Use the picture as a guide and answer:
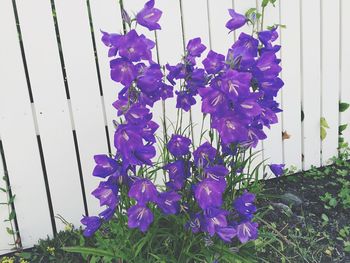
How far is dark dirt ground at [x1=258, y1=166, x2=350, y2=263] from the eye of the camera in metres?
2.58

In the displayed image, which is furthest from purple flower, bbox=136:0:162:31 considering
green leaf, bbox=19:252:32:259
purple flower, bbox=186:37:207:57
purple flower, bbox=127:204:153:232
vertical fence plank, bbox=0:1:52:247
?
green leaf, bbox=19:252:32:259

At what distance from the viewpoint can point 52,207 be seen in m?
2.84

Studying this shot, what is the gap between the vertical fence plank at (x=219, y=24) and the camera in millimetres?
2887

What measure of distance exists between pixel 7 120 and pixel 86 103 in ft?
1.36

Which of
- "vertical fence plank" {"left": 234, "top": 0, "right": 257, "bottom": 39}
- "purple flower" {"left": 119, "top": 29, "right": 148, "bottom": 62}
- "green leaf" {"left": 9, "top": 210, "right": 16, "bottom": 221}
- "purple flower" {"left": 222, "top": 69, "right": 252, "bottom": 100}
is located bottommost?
"green leaf" {"left": 9, "top": 210, "right": 16, "bottom": 221}

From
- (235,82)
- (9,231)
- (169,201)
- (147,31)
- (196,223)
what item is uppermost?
(147,31)

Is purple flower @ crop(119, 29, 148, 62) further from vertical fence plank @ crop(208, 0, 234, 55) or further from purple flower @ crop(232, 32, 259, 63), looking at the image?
vertical fence plank @ crop(208, 0, 234, 55)

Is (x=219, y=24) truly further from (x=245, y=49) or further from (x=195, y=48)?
(x=245, y=49)

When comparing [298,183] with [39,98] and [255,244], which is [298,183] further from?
[39,98]

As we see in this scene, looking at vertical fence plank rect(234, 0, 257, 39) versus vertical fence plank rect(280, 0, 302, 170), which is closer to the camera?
vertical fence plank rect(234, 0, 257, 39)

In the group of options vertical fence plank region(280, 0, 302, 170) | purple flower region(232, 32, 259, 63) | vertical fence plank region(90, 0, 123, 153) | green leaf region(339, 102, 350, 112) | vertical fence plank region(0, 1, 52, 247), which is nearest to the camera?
purple flower region(232, 32, 259, 63)

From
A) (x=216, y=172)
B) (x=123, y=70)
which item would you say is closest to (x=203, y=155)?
(x=216, y=172)

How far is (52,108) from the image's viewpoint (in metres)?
2.70

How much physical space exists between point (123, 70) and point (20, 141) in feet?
3.62
